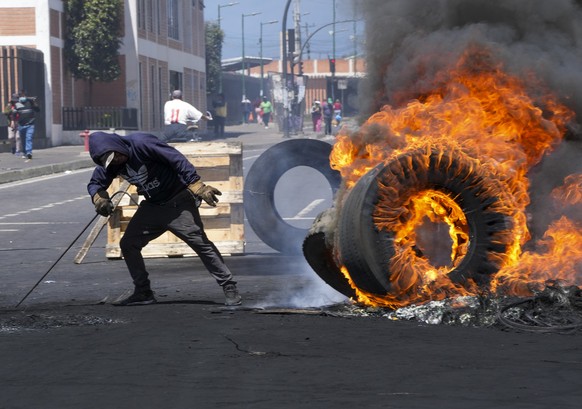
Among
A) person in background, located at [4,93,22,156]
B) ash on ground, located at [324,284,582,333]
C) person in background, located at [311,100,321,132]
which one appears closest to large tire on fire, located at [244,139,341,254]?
ash on ground, located at [324,284,582,333]

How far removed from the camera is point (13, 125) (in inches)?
1368

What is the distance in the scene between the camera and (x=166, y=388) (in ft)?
19.7

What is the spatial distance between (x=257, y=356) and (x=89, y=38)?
130 ft

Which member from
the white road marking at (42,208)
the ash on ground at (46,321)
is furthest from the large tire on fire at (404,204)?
the white road marking at (42,208)

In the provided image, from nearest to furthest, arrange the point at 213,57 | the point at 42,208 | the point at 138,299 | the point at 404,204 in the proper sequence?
the point at 404,204
the point at 138,299
the point at 42,208
the point at 213,57

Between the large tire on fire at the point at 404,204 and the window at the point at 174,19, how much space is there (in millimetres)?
51631

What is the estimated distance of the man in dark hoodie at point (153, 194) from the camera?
8.91 metres

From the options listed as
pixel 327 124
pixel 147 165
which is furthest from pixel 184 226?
pixel 327 124

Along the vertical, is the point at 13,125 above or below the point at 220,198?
above

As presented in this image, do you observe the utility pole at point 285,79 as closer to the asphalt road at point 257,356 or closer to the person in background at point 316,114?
the person in background at point 316,114

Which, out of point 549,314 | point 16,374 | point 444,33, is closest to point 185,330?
point 16,374

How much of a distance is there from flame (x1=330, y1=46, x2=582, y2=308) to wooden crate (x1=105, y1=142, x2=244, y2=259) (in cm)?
398

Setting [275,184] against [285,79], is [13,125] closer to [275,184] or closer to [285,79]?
[285,79]

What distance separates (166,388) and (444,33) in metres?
4.85
